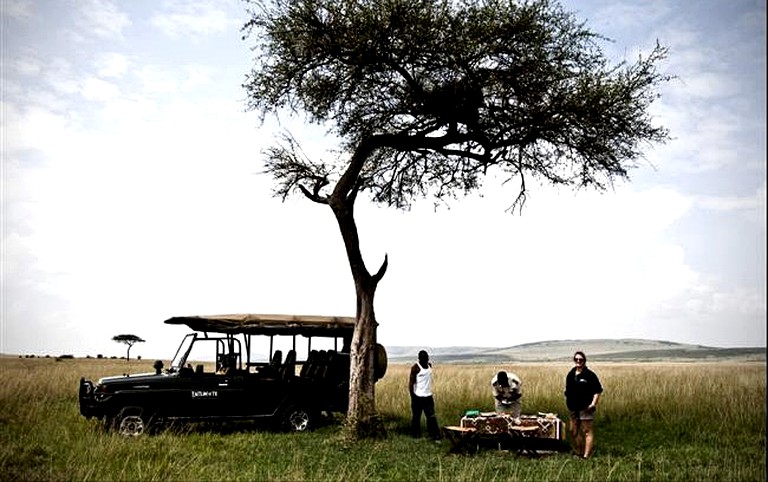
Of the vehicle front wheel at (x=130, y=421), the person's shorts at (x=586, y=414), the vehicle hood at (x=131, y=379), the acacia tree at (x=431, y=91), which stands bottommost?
the vehicle front wheel at (x=130, y=421)

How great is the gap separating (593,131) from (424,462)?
9.72m

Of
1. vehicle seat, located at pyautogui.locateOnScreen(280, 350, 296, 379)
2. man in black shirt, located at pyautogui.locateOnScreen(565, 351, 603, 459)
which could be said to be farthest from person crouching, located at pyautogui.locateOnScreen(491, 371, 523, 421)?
vehicle seat, located at pyautogui.locateOnScreen(280, 350, 296, 379)

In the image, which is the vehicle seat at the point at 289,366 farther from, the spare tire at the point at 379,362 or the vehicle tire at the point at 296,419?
the spare tire at the point at 379,362

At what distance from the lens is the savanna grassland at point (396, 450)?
12773 millimetres

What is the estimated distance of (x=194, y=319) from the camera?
1783 centimetres

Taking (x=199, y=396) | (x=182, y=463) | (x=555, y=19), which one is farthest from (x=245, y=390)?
(x=555, y=19)

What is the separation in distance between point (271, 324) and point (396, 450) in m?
4.84

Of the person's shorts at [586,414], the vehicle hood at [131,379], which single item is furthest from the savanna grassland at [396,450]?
the vehicle hood at [131,379]

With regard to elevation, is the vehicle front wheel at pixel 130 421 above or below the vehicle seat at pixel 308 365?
below

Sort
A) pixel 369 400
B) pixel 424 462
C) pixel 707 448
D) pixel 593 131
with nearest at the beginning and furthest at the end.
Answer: pixel 424 462
pixel 707 448
pixel 369 400
pixel 593 131

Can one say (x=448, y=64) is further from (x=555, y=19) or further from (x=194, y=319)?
(x=194, y=319)

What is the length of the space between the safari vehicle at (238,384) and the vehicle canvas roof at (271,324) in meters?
0.02

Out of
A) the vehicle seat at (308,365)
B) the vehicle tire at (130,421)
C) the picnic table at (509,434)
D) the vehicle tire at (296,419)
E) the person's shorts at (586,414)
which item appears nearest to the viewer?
the person's shorts at (586,414)

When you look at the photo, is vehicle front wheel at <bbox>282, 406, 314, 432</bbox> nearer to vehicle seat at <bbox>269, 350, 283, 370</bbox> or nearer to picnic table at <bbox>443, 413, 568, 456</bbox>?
vehicle seat at <bbox>269, 350, 283, 370</bbox>
